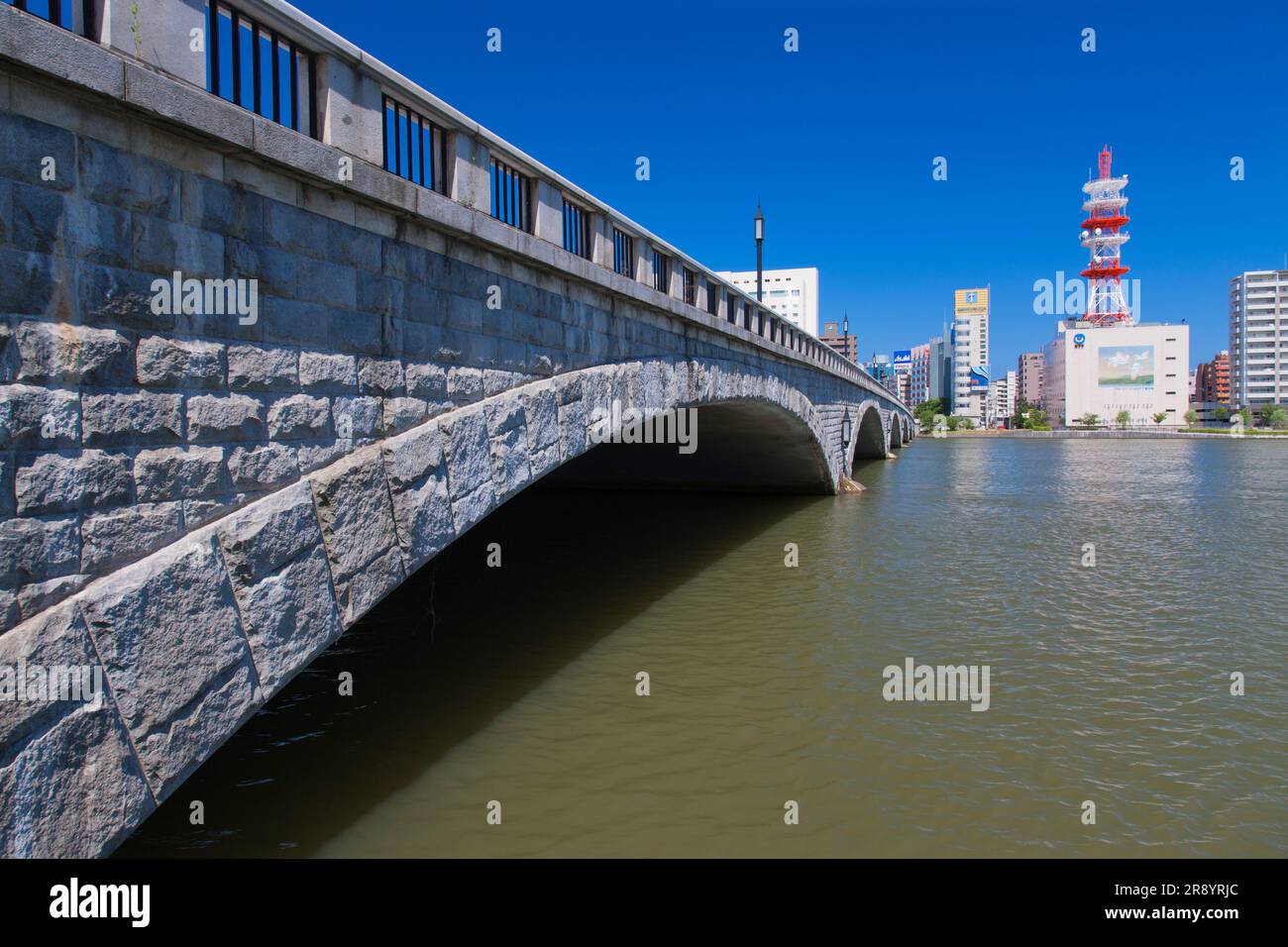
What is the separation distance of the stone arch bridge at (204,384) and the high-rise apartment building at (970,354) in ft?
526

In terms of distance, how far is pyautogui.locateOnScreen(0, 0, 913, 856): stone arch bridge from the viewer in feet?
13.1

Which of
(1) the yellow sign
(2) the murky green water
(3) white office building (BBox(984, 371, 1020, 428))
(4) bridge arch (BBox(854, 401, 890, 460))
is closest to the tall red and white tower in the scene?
(3) white office building (BBox(984, 371, 1020, 428))

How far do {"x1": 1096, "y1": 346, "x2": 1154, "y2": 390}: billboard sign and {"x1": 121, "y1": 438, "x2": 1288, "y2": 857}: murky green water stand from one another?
116 m

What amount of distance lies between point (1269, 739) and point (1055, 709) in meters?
1.70

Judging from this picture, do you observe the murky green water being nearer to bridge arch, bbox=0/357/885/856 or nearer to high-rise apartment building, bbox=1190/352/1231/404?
bridge arch, bbox=0/357/885/856

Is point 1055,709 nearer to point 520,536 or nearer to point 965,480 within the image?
point 520,536

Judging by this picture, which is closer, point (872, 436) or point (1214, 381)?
point (872, 436)

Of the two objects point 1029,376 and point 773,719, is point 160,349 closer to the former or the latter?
point 773,719

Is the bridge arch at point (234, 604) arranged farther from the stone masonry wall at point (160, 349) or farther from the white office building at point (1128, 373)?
the white office building at point (1128, 373)

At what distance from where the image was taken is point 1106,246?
419 feet

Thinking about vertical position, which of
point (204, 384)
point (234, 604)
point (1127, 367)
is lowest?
point (234, 604)

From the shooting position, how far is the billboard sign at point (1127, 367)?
116750 mm

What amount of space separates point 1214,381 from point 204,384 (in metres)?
185

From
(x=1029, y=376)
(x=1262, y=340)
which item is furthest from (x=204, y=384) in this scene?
(x=1029, y=376)
